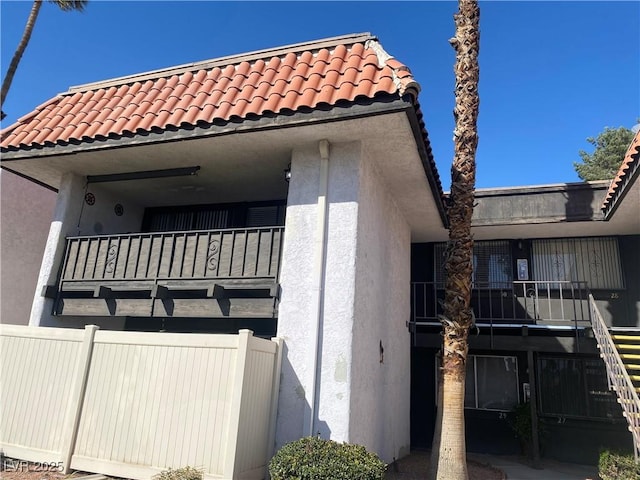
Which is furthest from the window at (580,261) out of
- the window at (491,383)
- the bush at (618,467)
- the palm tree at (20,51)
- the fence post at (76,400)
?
the palm tree at (20,51)

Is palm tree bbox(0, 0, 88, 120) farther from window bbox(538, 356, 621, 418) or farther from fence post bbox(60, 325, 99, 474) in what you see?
window bbox(538, 356, 621, 418)

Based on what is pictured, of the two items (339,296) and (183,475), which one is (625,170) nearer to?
(339,296)

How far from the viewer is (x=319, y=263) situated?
7.06 m

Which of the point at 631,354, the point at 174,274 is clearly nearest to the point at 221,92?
the point at 174,274

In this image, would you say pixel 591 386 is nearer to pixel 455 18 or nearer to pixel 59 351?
pixel 455 18

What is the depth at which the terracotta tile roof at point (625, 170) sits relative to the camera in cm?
840

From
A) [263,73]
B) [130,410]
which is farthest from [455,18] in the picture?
[130,410]

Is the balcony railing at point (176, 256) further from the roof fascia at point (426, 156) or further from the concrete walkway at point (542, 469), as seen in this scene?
the concrete walkway at point (542, 469)

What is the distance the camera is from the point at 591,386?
12102mm

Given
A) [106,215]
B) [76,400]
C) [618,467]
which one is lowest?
[618,467]

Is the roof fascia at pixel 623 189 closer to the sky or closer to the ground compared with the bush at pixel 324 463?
closer to the sky

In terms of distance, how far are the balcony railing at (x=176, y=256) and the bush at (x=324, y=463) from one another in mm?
2670

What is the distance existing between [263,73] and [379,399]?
613cm

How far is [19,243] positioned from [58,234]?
4760 mm
